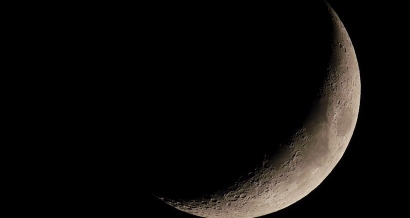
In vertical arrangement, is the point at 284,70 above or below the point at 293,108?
above

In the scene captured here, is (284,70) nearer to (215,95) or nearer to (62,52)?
(215,95)

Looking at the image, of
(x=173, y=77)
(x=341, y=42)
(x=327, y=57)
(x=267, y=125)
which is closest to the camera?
(x=173, y=77)

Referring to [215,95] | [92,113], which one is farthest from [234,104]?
[92,113]

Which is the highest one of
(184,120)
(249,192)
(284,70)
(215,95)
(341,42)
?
Result: (341,42)

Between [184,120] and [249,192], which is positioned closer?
[184,120]

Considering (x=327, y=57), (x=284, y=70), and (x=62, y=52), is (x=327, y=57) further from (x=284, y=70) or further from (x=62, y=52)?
(x=62, y=52)

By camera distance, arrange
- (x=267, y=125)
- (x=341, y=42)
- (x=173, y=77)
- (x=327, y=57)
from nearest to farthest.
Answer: (x=173, y=77)
(x=267, y=125)
(x=327, y=57)
(x=341, y=42)

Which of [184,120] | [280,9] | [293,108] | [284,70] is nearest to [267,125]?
[293,108]
